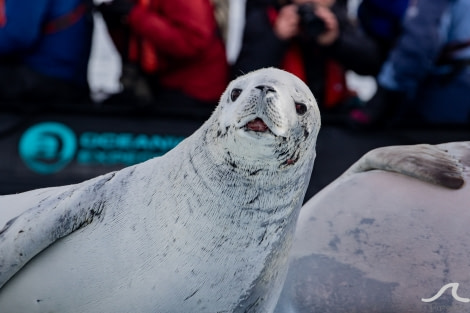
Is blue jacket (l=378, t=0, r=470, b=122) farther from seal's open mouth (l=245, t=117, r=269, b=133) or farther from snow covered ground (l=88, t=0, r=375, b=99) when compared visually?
seal's open mouth (l=245, t=117, r=269, b=133)

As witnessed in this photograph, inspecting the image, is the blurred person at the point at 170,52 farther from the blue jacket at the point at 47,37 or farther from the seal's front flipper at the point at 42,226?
the seal's front flipper at the point at 42,226

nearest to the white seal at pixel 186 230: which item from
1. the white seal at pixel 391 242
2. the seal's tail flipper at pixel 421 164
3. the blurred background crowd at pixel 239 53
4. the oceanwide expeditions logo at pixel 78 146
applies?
the white seal at pixel 391 242

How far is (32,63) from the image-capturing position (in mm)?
4969

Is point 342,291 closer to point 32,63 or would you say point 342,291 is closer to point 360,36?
point 360,36

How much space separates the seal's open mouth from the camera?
215cm

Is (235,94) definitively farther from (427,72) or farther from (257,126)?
(427,72)

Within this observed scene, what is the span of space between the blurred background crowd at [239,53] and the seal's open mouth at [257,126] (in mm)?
2734

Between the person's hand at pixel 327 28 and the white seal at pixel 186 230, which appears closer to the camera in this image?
the white seal at pixel 186 230

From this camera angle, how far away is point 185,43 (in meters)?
4.91

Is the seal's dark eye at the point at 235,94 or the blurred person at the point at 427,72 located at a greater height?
the seal's dark eye at the point at 235,94

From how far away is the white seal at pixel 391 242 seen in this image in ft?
9.45

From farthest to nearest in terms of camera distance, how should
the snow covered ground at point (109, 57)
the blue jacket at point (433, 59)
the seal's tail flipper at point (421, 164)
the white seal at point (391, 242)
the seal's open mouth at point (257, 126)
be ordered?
the snow covered ground at point (109, 57)
the blue jacket at point (433, 59)
the seal's tail flipper at point (421, 164)
the white seal at point (391, 242)
the seal's open mouth at point (257, 126)

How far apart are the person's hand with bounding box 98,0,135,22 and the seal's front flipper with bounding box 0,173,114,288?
2648mm

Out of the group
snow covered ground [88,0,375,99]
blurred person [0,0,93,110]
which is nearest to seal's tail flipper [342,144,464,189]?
snow covered ground [88,0,375,99]
